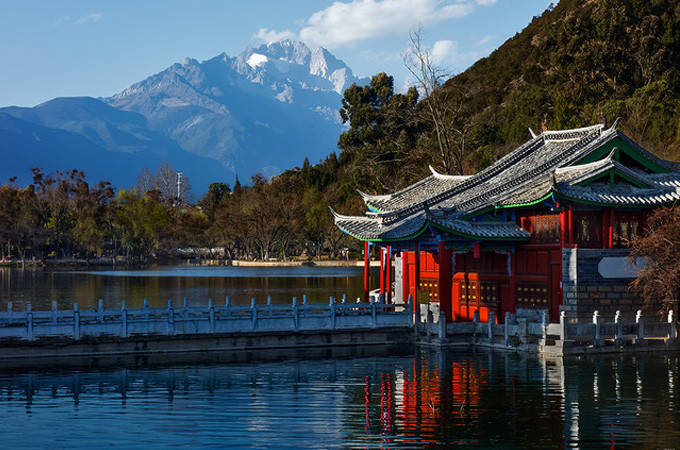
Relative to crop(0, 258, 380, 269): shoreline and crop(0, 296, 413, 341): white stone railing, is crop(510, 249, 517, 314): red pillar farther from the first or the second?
crop(0, 258, 380, 269): shoreline

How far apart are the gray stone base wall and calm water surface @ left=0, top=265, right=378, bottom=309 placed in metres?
32.6

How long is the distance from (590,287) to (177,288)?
175 feet

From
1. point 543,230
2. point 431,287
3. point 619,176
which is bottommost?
point 431,287

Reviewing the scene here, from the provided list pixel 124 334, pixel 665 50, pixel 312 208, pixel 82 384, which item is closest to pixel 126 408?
pixel 82 384

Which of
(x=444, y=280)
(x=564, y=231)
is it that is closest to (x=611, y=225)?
(x=564, y=231)

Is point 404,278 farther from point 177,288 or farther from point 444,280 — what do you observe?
point 177,288

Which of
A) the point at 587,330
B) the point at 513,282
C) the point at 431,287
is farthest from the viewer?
the point at 431,287

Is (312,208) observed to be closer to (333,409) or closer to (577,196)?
(577,196)

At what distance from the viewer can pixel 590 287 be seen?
30.5 metres

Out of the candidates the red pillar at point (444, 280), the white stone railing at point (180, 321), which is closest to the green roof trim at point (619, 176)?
the red pillar at point (444, 280)

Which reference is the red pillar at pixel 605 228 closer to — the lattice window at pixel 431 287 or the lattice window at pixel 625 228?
the lattice window at pixel 625 228

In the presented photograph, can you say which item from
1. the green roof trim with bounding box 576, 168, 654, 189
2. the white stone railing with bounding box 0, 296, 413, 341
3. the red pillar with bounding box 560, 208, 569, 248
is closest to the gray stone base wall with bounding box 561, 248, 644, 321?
the red pillar with bounding box 560, 208, 569, 248

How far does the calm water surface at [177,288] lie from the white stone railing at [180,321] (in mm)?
27031

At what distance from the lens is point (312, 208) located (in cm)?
12594
